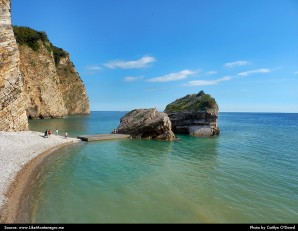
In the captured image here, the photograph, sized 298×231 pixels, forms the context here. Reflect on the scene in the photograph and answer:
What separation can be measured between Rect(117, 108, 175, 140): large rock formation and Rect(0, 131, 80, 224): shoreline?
13104 millimetres

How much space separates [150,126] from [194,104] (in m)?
15.7

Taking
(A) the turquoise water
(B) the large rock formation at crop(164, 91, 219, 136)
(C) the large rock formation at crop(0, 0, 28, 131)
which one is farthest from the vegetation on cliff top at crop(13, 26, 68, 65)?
(A) the turquoise water

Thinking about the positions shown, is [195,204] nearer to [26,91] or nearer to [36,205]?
[36,205]

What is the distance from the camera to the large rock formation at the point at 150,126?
44.1 metres

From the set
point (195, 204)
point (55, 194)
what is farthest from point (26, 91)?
point (195, 204)

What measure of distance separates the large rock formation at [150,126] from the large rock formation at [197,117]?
9748mm

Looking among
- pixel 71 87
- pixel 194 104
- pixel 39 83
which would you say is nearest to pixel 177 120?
pixel 194 104

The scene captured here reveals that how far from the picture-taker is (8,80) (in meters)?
37.9

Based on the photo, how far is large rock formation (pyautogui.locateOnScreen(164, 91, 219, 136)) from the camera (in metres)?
52.5

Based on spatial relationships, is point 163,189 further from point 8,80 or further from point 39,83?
point 39,83

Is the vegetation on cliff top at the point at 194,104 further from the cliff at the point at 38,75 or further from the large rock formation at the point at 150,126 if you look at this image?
the cliff at the point at 38,75

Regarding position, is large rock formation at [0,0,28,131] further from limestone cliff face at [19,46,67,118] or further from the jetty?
limestone cliff face at [19,46,67,118]

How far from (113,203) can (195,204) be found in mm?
4883

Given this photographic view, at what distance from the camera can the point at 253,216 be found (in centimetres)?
1383
